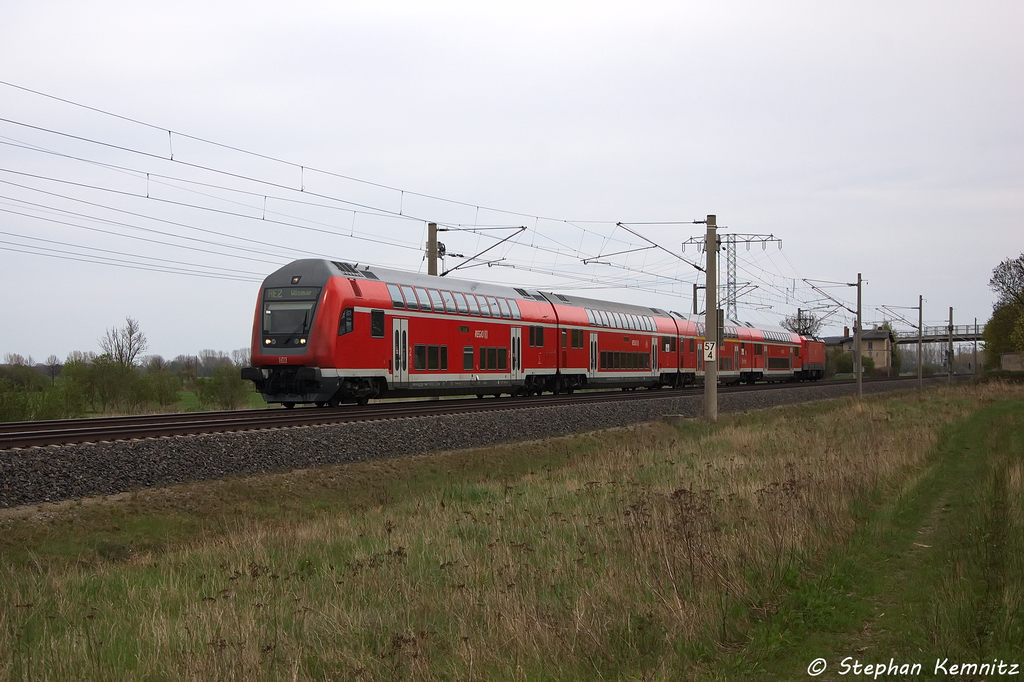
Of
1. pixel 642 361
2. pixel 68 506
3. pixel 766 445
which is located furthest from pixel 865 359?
pixel 68 506

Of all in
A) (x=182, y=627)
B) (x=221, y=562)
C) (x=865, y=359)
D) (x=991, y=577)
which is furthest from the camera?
(x=865, y=359)

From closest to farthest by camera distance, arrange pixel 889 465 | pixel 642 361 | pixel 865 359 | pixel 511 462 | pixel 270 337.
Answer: pixel 889 465 < pixel 511 462 < pixel 270 337 < pixel 642 361 < pixel 865 359

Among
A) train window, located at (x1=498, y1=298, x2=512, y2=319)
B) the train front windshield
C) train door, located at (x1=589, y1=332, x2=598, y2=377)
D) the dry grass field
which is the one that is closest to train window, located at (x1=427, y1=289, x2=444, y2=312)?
train window, located at (x1=498, y1=298, x2=512, y2=319)

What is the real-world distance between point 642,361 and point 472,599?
36378 mm

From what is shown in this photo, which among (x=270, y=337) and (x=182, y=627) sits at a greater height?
(x=270, y=337)

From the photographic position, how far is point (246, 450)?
1547 centimetres

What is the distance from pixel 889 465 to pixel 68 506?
12.5 meters

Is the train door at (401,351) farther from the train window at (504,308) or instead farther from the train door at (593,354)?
the train door at (593,354)

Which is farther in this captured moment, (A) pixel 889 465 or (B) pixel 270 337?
(B) pixel 270 337

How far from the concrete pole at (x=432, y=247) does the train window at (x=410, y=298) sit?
576 cm

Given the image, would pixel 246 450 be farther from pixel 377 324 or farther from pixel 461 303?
pixel 461 303

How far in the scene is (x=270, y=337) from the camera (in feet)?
77.4

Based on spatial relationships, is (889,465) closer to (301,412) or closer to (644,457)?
(644,457)

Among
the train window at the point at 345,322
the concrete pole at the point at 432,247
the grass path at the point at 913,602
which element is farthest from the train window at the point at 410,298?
the grass path at the point at 913,602
